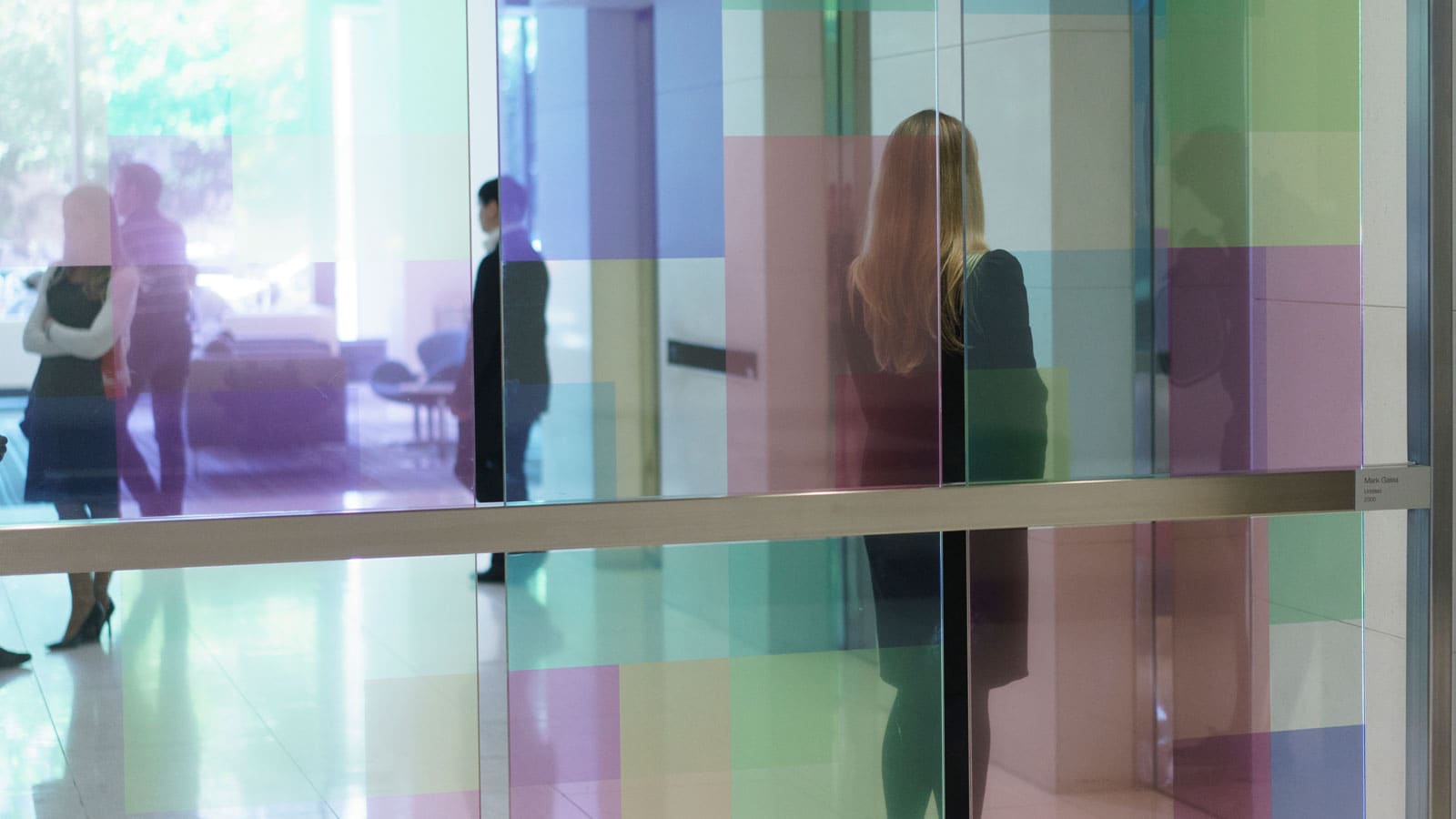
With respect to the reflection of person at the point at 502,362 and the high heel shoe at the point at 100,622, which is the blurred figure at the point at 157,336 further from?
the reflection of person at the point at 502,362

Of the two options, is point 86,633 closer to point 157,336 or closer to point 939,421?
point 157,336

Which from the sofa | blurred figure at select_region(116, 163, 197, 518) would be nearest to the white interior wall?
the sofa

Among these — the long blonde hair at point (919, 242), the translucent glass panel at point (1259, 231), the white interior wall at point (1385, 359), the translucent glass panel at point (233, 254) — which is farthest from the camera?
the white interior wall at point (1385, 359)

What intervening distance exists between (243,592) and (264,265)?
470mm

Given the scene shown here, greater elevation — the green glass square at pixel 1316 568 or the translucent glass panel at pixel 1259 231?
the translucent glass panel at pixel 1259 231

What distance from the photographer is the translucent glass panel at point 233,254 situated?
74.3 inches

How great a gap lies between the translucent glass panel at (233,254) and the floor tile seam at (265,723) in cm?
20

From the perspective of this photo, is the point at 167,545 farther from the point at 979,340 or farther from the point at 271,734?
the point at 979,340

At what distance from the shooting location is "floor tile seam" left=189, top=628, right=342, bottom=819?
197 centimetres

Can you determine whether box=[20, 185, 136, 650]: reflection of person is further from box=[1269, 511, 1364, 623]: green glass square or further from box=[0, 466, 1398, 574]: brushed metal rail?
box=[1269, 511, 1364, 623]: green glass square

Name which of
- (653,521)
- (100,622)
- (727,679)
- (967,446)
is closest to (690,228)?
(653,521)

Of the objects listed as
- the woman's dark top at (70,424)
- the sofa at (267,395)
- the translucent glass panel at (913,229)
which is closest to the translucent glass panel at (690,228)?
the translucent glass panel at (913,229)

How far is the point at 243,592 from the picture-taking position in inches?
77.4

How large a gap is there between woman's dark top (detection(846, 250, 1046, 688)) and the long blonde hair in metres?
0.03
